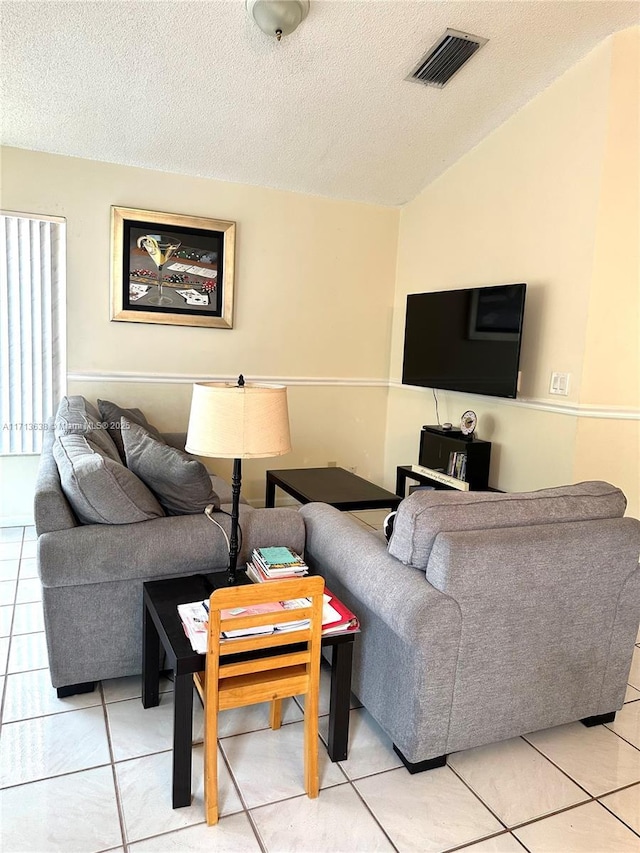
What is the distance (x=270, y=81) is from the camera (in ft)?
10.7

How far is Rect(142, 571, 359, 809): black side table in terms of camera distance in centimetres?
163

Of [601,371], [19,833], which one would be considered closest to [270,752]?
[19,833]

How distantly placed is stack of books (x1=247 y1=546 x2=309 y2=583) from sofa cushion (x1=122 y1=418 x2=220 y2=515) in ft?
1.02

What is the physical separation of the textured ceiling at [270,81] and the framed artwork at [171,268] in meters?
0.38

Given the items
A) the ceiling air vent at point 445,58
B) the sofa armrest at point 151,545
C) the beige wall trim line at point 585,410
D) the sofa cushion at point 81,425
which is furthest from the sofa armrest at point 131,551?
the ceiling air vent at point 445,58

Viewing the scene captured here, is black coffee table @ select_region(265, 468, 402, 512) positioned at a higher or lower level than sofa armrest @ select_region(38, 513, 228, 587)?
lower

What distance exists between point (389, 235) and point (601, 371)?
7.68ft

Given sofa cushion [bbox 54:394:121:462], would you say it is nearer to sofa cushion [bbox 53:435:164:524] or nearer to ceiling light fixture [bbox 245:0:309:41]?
sofa cushion [bbox 53:435:164:524]

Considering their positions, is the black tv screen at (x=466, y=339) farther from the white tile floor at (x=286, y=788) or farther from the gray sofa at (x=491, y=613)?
the white tile floor at (x=286, y=788)

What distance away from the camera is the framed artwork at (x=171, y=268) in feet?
13.5

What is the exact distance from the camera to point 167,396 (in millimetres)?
4391

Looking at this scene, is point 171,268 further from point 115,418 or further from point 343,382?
point 343,382

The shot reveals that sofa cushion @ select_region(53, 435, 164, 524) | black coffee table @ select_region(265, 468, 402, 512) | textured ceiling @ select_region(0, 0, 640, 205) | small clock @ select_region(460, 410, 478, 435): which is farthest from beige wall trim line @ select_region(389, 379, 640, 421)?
sofa cushion @ select_region(53, 435, 164, 524)

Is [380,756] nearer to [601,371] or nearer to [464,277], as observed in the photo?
[601,371]
